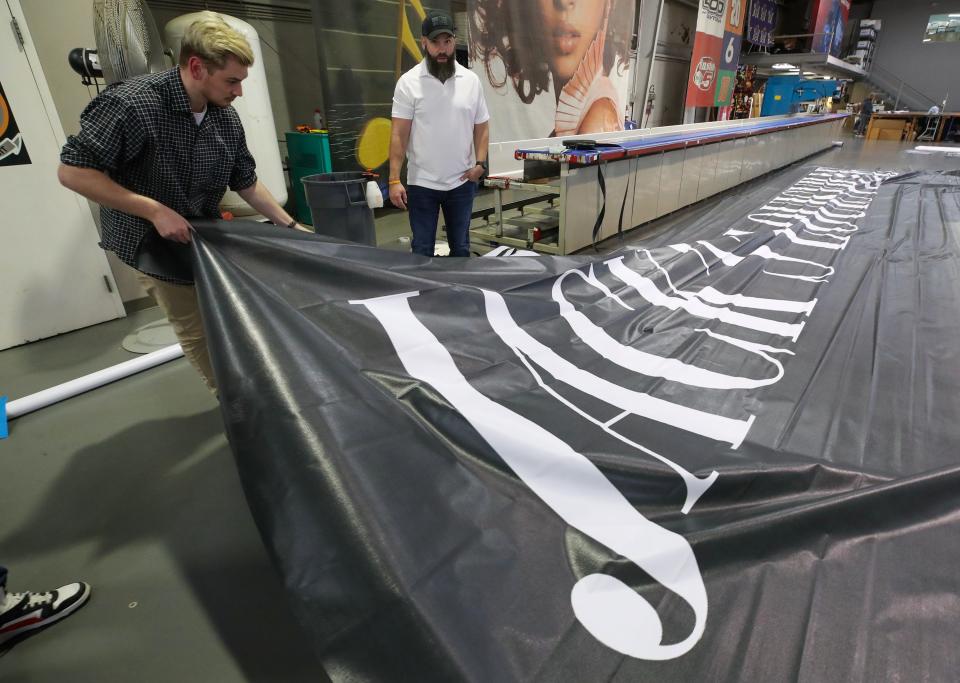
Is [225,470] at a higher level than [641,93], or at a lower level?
lower

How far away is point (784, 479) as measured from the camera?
0.97 meters

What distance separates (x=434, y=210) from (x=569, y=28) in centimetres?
336

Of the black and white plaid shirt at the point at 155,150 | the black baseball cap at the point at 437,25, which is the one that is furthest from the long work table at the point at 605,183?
the black and white plaid shirt at the point at 155,150

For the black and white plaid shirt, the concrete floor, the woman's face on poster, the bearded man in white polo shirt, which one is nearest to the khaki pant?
the black and white plaid shirt

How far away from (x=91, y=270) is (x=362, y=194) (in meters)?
1.48

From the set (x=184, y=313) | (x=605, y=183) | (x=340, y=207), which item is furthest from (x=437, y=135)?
(x=605, y=183)

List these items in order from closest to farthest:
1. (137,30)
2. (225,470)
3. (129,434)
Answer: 1. (225,470)
2. (129,434)
3. (137,30)

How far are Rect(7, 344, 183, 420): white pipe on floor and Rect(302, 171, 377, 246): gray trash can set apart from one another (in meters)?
0.93

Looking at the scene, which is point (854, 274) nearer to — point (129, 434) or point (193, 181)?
point (193, 181)

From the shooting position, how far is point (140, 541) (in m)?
1.29

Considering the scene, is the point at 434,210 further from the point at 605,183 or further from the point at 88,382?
the point at 88,382

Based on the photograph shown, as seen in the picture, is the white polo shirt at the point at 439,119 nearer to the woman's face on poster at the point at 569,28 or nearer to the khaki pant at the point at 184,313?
the khaki pant at the point at 184,313

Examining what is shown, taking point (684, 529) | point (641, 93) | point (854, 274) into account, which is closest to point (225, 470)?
point (684, 529)

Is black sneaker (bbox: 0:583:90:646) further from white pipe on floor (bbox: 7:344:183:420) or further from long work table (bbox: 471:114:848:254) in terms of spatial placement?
long work table (bbox: 471:114:848:254)
